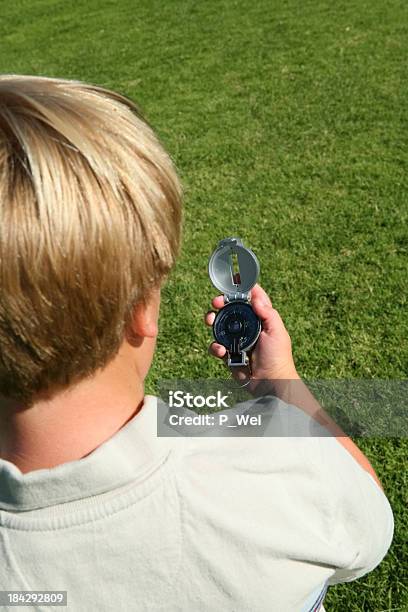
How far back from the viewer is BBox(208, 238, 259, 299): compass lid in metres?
1.64

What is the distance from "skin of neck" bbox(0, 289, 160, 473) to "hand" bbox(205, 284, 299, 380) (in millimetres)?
491

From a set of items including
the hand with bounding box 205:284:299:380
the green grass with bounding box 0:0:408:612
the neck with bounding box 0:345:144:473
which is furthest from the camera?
the green grass with bounding box 0:0:408:612

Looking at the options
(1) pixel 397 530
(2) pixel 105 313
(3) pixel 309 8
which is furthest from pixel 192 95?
(2) pixel 105 313

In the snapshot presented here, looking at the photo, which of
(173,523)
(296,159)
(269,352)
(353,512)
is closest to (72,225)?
(173,523)

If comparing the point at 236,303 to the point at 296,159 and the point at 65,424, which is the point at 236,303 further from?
the point at 296,159

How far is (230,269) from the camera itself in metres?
1.72

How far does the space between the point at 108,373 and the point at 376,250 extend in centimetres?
343

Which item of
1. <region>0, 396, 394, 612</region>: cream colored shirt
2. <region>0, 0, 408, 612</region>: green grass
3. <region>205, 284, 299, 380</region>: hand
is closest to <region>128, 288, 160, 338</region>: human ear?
<region>0, 396, 394, 612</region>: cream colored shirt

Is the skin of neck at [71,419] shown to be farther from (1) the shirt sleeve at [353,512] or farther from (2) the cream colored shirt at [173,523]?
(1) the shirt sleeve at [353,512]

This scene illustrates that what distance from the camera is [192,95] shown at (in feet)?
24.7

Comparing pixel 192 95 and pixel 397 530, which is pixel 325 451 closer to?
pixel 397 530

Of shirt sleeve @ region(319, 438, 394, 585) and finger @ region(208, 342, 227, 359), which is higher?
shirt sleeve @ region(319, 438, 394, 585)

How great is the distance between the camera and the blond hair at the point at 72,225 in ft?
2.92

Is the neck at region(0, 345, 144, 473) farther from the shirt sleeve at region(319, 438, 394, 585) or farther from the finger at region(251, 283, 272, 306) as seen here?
the finger at region(251, 283, 272, 306)
